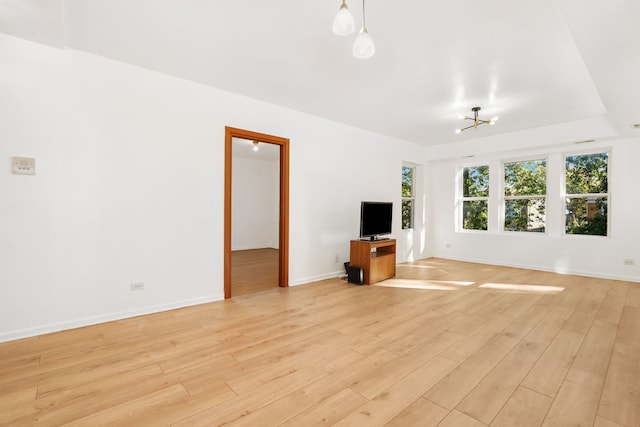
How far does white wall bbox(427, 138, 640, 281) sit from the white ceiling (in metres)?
1.15

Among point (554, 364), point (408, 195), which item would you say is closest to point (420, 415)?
point (554, 364)

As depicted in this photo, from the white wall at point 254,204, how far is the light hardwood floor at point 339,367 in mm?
4761

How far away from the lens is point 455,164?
673 centimetres

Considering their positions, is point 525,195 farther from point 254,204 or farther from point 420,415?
point 254,204

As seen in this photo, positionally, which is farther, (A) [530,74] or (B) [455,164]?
(B) [455,164]

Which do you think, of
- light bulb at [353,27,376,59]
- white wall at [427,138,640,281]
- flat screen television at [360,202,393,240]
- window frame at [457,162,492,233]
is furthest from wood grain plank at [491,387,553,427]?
window frame at [457,162,492,233]

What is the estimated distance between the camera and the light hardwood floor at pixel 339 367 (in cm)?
160

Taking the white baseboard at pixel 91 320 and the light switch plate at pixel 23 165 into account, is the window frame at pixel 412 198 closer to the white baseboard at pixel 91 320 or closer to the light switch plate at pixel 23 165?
the white baseboard at pixel 91 320

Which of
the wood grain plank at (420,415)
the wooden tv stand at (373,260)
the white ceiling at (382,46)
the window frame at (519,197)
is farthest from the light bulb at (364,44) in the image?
the window frame at (519,197)

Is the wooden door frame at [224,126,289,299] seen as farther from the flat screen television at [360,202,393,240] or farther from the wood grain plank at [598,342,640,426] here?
the wood grain plank at [598,342,640,426]

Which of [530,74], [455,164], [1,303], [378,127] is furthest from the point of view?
[455,164]

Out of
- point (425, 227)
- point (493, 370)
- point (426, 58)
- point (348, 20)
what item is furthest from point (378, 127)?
point (493, 370)

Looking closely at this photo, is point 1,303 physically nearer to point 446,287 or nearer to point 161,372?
point 161,372

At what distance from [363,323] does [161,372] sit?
1800 millimetres
